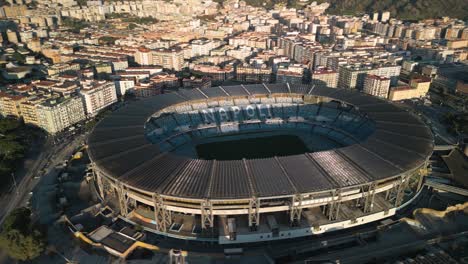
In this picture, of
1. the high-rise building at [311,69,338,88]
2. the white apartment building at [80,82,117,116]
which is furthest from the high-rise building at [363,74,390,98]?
the white apartment building at [80,82,117,116]

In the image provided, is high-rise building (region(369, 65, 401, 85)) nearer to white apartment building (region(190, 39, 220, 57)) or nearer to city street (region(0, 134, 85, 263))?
white apartment building (region(190, 39, 220, 57))

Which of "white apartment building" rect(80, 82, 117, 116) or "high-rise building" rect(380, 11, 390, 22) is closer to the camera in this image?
"white apartment building" rect(80, 82, 117, 116)

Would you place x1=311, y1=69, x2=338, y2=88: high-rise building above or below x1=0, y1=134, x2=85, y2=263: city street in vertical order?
above

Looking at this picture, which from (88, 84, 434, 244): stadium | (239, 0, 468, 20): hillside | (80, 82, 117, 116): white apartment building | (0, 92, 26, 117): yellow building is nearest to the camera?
(88, 84, 434, 244): stadium

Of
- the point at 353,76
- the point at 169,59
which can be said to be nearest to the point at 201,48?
the point at 169,59

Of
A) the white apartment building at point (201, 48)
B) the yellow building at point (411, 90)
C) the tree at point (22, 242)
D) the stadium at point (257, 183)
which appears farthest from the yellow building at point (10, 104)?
the yellow building at point (411, 90)

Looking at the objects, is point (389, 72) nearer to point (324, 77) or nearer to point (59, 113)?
point (324, 77)

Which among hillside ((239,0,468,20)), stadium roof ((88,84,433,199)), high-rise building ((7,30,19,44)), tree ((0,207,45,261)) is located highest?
hillside ((239,0,468,20))

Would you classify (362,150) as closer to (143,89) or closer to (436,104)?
(436,104)
